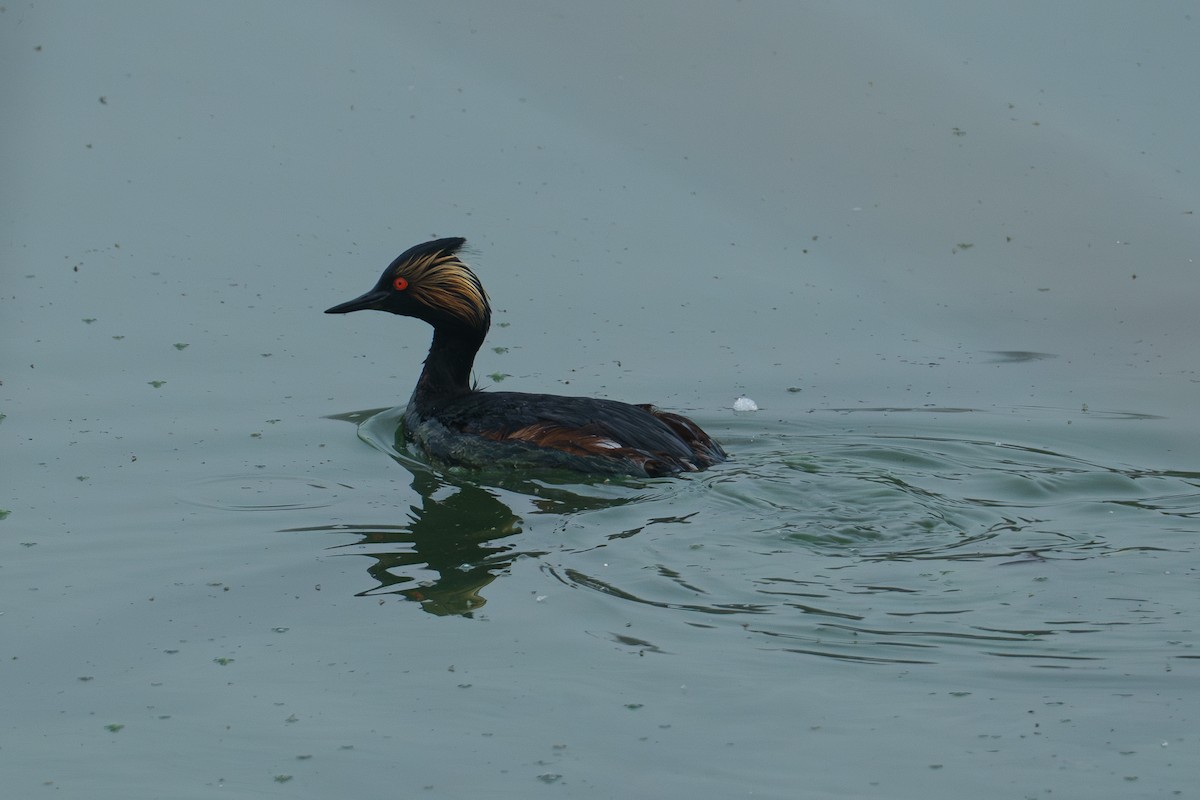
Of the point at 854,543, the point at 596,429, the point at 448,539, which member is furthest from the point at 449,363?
the point at 854,543

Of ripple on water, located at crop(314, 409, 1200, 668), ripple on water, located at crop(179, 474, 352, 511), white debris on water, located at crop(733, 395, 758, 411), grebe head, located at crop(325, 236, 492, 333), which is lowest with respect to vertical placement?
ripple on water, located at crop(179, 474, 352, 511)

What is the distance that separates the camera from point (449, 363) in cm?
1105

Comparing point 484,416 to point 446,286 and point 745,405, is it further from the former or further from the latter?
point 745,405

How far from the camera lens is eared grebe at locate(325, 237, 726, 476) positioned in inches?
390

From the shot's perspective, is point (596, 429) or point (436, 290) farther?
point (436, 290)

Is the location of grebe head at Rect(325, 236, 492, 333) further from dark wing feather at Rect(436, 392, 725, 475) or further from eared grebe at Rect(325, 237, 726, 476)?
dark wing feather at Rect(436, 392, 725, 475)

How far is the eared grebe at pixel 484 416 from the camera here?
9.90 m

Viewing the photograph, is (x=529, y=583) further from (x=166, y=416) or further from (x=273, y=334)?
(x=273, y=334)

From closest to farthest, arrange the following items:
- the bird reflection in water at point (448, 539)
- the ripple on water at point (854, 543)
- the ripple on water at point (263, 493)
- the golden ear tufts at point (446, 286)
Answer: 1. the ripple on water at point (854, 543)
2. the bird reflection in water at point (448, 539)
3. the ripple on water at point (263, 493)
4. the golden ear tufts at point (446, 286)

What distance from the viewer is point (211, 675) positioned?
24.0 ft

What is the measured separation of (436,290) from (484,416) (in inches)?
40.7

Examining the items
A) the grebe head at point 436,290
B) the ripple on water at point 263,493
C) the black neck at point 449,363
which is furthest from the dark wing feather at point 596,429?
the ripple on water at point 263,493

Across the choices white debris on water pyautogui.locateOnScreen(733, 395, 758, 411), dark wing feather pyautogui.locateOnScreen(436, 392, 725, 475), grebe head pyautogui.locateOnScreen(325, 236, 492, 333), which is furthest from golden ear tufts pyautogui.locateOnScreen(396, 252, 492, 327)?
white debris on water pyautogui.locateOnScreen(733, 395, 758, 411)

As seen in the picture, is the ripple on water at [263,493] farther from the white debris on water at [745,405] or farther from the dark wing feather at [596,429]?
the white debris on water at [745,405]
